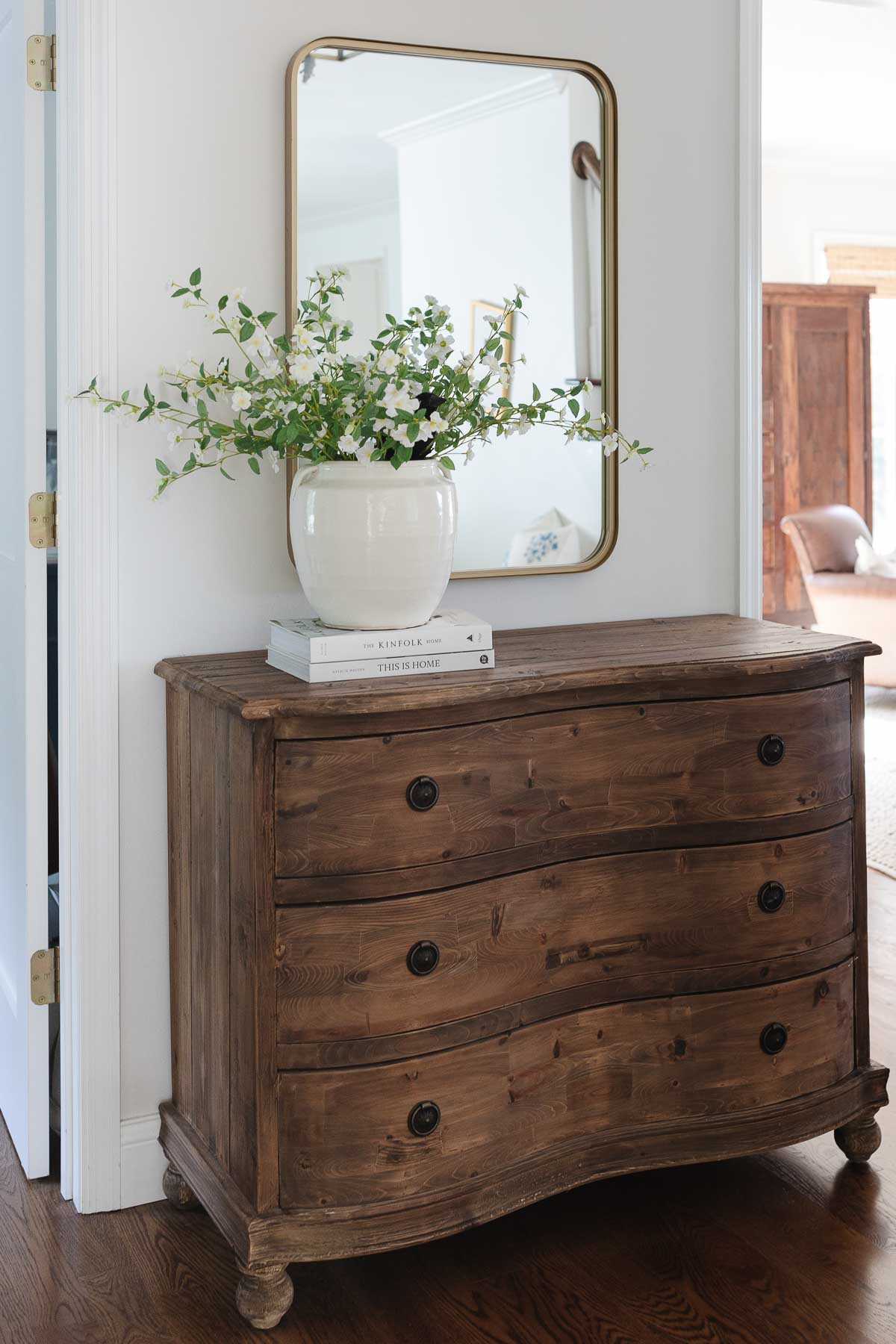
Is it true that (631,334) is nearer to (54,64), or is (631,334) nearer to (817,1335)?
(54,64)

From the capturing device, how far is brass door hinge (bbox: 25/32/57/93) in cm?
196

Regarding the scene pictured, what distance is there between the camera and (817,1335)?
66.2 inches

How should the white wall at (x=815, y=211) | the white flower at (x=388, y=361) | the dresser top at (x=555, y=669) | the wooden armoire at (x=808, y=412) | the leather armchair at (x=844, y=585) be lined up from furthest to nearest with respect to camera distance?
the white wall at (x=815, y=211) → the wooden armoire at (x=808, y=412) → the leather armchair at (x=844, y=585) → the white flower at (x=388, y=361) → the dresser top at (x=555, y=669)

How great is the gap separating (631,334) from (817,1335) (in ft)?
5.46

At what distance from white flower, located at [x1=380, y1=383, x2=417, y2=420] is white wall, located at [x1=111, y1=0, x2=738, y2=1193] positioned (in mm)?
424

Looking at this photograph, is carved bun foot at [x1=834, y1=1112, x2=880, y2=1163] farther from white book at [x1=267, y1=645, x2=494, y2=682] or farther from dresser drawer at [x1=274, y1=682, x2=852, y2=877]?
white book at [x1=267, y1=645, x2=494, y2=682]

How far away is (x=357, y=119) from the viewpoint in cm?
208

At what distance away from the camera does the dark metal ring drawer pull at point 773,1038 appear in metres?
2.00

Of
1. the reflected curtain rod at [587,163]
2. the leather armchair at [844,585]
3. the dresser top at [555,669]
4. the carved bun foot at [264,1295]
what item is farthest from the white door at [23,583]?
the leather armchair at [844,585]

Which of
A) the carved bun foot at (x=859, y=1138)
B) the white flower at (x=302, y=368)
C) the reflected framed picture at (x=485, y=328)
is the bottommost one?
the carved bun foot at (x=859, y=1138)

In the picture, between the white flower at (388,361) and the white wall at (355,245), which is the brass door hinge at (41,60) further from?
the white flower at (388,361)

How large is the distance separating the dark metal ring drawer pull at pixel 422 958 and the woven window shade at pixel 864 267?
666 cm

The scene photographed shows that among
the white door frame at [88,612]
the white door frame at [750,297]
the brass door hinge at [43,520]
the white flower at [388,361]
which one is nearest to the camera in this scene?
the white flower at [388,361]

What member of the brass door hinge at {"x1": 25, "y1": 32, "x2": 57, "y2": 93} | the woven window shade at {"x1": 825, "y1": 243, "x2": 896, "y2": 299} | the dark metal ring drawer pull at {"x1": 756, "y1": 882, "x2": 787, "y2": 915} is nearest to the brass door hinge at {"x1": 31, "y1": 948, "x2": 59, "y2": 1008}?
the dark metal ring drawer pull at {"x1": 756, "y1": 882, "x2": 787, "y2": 915}
